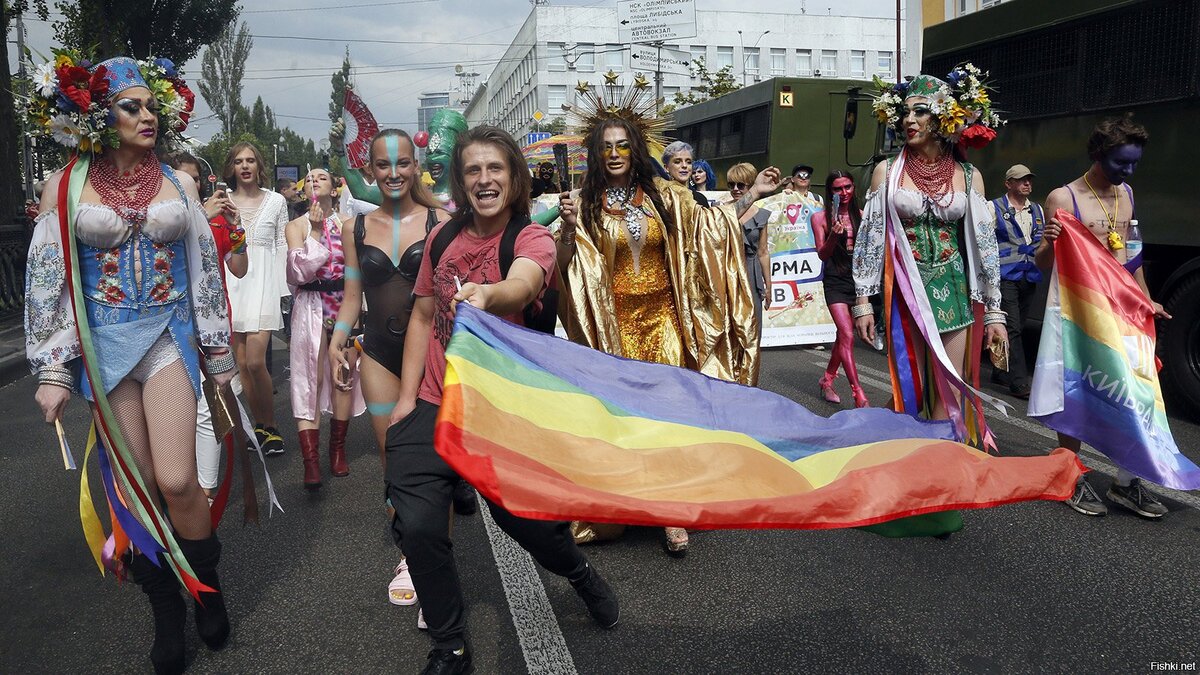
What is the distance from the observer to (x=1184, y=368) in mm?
6812

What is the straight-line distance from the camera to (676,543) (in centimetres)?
423

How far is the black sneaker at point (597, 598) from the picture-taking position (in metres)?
3.38

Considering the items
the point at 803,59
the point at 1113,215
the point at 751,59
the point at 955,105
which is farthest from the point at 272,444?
the point at 803,59

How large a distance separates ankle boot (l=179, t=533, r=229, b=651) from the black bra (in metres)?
1.32

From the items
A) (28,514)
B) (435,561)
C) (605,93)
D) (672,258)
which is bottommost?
(28,514)

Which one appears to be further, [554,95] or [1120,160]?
[554,95]

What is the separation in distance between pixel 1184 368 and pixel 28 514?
303 inches

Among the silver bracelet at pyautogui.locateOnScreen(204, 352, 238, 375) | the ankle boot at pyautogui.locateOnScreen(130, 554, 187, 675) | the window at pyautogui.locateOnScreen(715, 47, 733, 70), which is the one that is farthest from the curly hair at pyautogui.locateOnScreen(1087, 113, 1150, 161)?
the window at pyautogui.locateOnScreen(715, 47, 733, 70)

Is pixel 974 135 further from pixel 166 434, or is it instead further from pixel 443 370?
pixel 166 434

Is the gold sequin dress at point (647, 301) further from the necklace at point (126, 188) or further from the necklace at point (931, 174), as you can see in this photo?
the necklace at point (126, 188)

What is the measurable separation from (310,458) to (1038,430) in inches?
188

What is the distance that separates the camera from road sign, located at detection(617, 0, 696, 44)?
45562 mm

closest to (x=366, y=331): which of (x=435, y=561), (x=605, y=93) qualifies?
(x=435, y=561)

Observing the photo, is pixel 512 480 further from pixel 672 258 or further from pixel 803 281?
pixel 803 281
